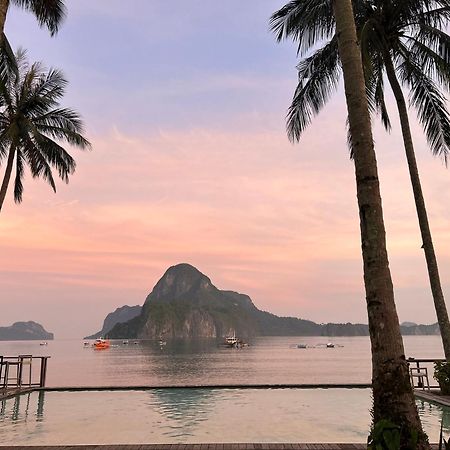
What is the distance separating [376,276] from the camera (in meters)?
5.40

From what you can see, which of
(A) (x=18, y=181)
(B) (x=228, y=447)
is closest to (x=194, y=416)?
(B) (x=228, y=447)

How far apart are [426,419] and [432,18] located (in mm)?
11722

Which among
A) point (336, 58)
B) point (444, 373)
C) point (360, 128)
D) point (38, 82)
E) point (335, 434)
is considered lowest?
point (335, 434)

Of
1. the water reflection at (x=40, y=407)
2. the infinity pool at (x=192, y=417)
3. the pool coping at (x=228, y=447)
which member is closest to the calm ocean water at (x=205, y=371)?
the water reflection at (x=40, y=407)

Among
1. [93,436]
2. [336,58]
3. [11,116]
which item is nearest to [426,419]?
[93,436]

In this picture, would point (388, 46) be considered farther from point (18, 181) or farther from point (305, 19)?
point (18, 181)

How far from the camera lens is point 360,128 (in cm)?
603

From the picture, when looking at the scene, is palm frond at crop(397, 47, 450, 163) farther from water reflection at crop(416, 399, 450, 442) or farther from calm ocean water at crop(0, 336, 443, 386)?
calm ocean water at crop(0, 336, 443, 386)

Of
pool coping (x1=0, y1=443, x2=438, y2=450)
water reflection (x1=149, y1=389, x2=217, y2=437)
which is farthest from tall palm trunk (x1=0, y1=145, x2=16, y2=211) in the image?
pool coping (x1=0, y1=443, x2=438, y2=450)

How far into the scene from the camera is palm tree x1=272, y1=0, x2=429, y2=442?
5.04 m

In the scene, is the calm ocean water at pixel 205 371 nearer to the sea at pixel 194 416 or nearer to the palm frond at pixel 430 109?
the sea at pixel 194 416

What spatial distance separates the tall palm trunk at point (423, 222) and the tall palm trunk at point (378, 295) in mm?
8282

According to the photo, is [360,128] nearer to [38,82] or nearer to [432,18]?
[432,18]

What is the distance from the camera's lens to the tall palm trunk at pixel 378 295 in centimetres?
504
